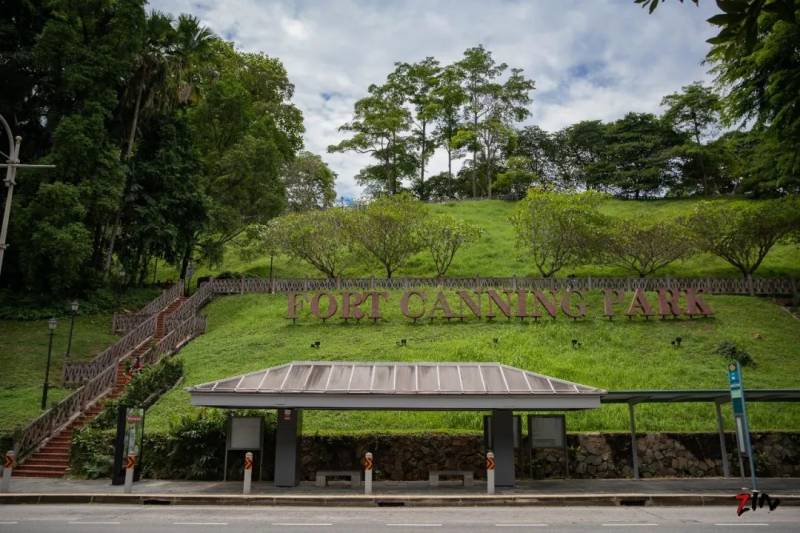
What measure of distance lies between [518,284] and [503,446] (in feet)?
79.6

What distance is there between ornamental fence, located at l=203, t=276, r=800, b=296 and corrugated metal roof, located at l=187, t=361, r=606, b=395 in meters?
21.0

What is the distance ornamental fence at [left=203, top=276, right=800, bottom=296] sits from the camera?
1470 inches

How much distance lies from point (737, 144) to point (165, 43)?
62615 mm

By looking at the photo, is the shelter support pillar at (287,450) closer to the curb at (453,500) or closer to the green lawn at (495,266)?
the curb at (453,500)

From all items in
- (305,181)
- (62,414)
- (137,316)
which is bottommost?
(62,414)

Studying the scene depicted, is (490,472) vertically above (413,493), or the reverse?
(490,472)

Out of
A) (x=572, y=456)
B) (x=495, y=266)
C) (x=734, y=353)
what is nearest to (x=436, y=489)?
(x=572, y=456)

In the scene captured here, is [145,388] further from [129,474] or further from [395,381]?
[395,381]

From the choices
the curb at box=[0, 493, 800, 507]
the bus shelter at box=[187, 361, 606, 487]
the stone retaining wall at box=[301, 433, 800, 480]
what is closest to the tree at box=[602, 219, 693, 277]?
the stone retaining wall at box=[301, 433, 800, 480]

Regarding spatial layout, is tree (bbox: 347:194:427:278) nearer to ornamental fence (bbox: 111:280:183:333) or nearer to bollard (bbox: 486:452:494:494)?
ornamental fence (bbox: 111:280:183:333)

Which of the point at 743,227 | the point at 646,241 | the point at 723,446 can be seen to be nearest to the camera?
the point at 723,446

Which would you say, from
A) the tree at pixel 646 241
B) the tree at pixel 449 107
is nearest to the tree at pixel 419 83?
the tree at pixel 449 107

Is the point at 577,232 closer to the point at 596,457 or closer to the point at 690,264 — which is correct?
the point at 690,264

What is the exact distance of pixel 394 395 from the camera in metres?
15.6
